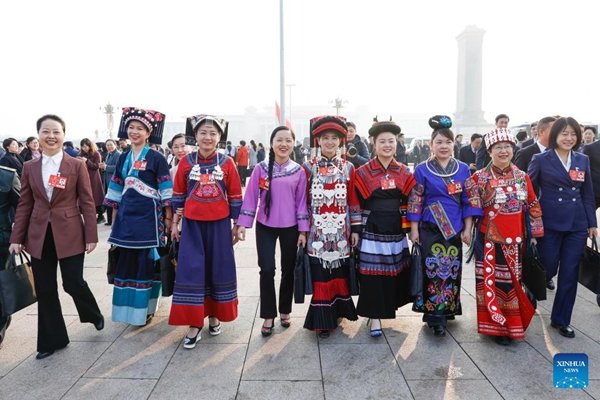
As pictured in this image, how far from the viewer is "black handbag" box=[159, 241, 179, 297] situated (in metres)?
3.70

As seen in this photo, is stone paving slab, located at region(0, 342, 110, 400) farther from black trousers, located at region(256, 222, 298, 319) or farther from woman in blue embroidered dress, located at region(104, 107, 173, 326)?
black trousers, located at region(256, 222, 298, 319)

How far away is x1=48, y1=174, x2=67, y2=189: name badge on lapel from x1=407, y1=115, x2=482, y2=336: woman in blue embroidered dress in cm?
284

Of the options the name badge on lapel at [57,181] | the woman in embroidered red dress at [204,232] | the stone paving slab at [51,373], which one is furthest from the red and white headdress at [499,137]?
the stone paving slab at [51,373]

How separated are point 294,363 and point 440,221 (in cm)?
164

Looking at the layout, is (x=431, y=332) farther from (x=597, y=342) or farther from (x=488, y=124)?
(x=488, y=124)

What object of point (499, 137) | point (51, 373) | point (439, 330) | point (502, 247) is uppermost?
point (499, 137)

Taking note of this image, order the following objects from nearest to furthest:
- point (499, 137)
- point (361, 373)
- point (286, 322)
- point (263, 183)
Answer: point (361, 373), point (499, 137), point (263, 183), point (286, 322)

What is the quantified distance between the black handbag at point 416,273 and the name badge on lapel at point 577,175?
4.94 feet

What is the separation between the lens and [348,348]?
351cm

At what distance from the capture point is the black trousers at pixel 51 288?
3.44 meters

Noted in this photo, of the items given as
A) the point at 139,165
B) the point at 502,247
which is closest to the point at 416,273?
the point at 502,247

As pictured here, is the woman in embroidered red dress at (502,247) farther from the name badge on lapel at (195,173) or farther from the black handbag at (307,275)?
the name badge on lapel at (195,173)

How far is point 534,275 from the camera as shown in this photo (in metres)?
3.63

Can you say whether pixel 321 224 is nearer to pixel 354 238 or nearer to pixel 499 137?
pixel 354 238
